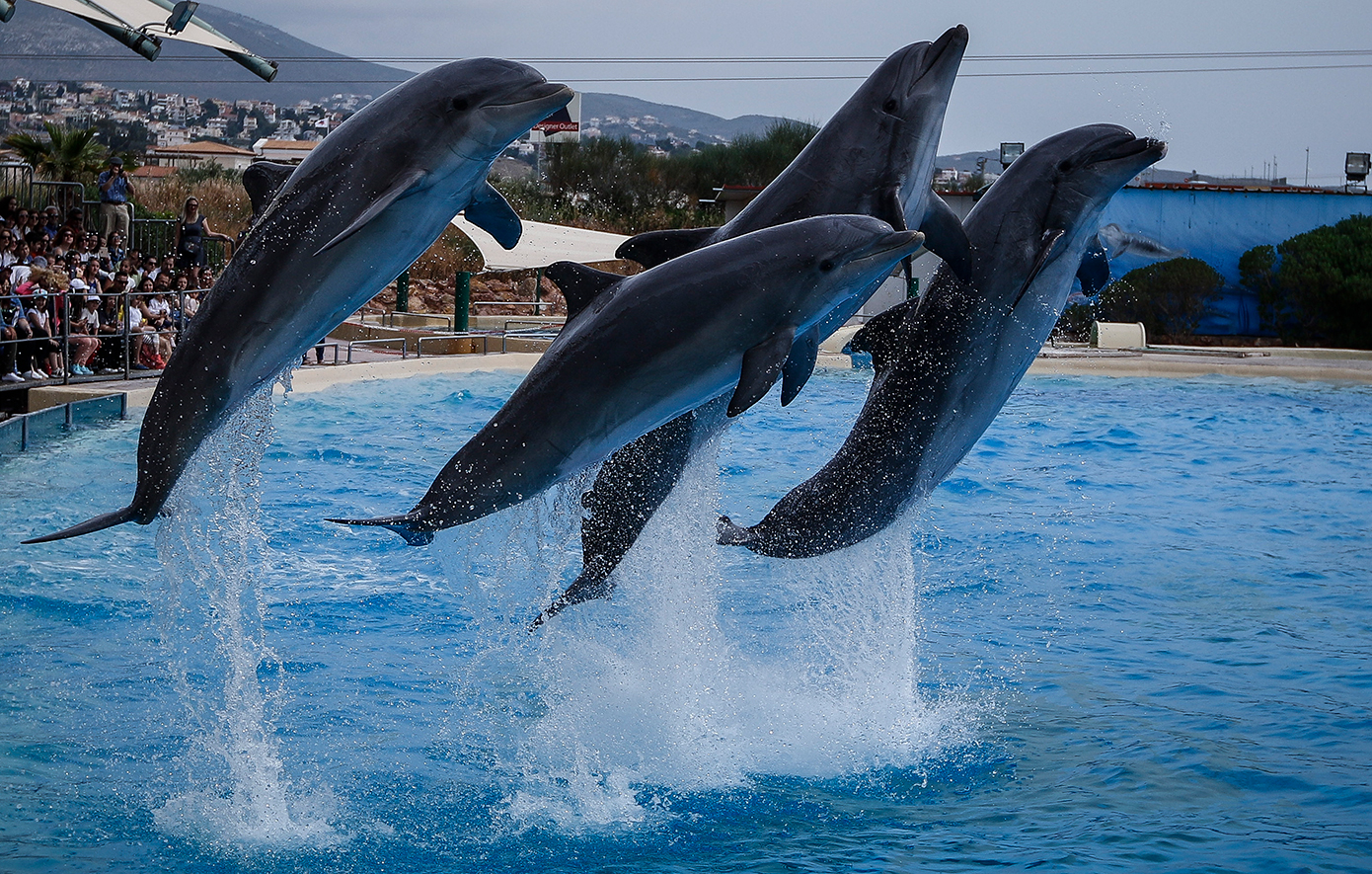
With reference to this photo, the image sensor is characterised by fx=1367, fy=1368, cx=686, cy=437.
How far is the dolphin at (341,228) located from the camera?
4.01 m

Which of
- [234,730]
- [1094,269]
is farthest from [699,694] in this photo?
[1094,269]

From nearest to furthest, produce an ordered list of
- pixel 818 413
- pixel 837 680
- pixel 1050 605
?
pixel 837 680, pixel 1050 605, pixel 818 413

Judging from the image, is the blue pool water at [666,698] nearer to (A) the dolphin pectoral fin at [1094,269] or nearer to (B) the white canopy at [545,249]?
(A) the dolphin pectoral fin at [1094,269]

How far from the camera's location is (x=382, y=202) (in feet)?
12.9

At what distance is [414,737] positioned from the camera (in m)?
6.39

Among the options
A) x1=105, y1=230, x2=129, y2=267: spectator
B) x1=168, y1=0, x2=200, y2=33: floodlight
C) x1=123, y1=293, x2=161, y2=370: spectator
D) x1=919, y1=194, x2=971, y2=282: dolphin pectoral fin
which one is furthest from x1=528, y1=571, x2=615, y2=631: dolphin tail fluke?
x1=105, y1=230, x2=129, y2=267: spectator

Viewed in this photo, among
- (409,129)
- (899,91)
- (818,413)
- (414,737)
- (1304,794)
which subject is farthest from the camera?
(818,413)

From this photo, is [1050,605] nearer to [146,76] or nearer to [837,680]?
[837,680]

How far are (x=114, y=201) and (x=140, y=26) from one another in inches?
305

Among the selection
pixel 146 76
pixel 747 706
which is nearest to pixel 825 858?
pixel 747 706

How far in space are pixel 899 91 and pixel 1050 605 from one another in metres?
5.32

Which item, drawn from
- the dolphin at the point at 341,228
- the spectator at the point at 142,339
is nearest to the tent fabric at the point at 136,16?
the spectator at the point at 142,339

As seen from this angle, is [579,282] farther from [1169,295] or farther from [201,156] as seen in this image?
[201,156]

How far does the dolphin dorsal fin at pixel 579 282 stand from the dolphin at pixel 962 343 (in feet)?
4.12
